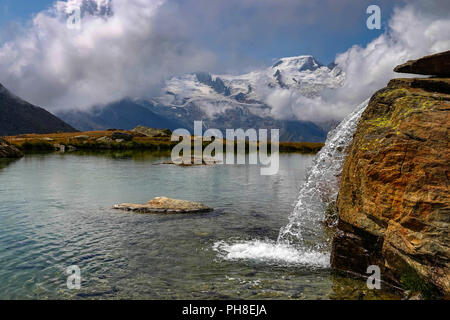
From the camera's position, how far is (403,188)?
1341 cm

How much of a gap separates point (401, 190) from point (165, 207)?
20797mm

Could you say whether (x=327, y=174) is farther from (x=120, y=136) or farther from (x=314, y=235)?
(x=120, y=136)

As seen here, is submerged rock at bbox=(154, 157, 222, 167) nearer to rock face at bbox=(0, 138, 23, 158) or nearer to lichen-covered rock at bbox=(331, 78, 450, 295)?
rock face at bbox=(0, 138, 23, 158)

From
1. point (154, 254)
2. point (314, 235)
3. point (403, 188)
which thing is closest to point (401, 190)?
point (403, 188)

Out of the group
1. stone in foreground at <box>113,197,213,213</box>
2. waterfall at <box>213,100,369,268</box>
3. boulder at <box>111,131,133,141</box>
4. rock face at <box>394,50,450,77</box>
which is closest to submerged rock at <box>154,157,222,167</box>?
stone in foreground at <box>113,197,213,213</box>

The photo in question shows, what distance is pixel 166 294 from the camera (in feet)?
45.9

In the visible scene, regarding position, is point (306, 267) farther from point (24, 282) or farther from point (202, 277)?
point (24, 282)

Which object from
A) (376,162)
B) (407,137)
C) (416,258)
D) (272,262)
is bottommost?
(272,262)

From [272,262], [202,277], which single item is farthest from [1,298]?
[272,262]

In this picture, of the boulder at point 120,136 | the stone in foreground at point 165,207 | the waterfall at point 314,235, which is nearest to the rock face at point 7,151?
the boulder at point 120,136

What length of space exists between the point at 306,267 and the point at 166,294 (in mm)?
7397

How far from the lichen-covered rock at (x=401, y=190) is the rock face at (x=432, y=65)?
878 mm

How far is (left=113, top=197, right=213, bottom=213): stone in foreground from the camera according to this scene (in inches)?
1168
